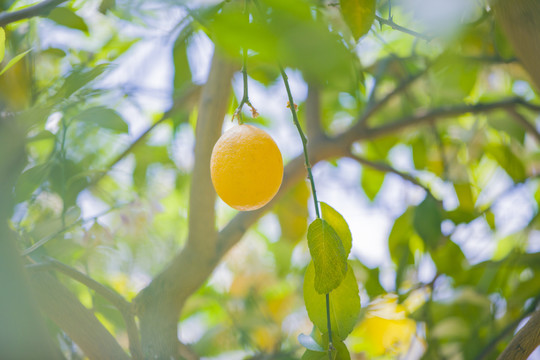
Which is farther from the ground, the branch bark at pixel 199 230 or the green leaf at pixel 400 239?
the branch bark at pixel 199 230

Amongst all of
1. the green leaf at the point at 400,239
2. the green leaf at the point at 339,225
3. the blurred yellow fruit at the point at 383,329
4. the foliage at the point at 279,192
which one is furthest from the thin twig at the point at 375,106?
the green leaf at the point at 339,225

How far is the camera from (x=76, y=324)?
0.47m

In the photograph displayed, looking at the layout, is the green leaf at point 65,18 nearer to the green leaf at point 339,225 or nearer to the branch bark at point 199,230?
the branch bark at point 199,230

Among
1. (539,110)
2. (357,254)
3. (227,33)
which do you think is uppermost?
(227,33)

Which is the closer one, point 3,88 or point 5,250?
point 5,250

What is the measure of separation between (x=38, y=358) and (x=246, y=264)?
0.84 metres

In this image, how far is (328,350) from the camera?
38 centimetres

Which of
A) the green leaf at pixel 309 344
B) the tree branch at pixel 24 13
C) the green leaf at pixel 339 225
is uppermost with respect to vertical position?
the tree branch at pixel 24 13

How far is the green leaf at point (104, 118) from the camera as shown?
1.48 feet

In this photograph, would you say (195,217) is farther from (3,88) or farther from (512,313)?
(512,313)

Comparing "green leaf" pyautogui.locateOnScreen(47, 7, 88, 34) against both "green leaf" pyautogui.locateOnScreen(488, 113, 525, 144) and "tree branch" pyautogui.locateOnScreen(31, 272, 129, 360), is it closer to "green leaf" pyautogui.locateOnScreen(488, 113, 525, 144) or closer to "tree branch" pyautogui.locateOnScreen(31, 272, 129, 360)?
"tree branch" pyautogui.locateOnScreen(31, 272, 129, 360)

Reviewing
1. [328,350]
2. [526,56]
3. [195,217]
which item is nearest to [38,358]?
[328,350]

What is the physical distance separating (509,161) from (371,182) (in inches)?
10.1

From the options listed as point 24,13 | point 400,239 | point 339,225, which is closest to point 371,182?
point 400,239
